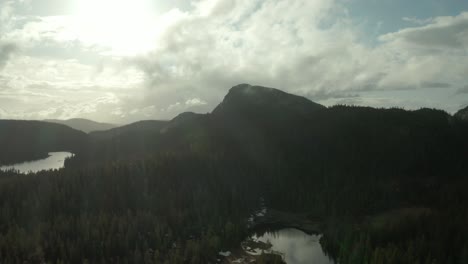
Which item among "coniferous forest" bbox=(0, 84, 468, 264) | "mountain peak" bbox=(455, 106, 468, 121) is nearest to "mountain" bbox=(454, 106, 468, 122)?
"mountain peak" bbox=(455, 106, 468, 121)

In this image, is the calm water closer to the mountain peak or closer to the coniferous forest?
the coniferous forest

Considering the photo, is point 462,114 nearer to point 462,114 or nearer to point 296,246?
point 462,114

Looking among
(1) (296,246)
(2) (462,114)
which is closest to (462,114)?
(2) (462,114)

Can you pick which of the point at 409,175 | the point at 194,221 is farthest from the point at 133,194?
the point at 409,175

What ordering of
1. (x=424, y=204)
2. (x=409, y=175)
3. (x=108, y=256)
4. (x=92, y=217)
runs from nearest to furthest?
(x=108, y=256) < (x=92, y=217) < (x=424, y=204) < (x=409, y=175)

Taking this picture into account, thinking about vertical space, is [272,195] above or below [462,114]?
below

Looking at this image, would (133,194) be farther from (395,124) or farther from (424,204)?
(395,124)

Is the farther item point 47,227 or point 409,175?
point 409,175
